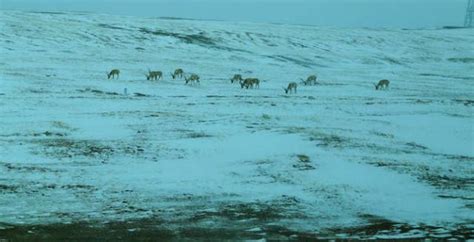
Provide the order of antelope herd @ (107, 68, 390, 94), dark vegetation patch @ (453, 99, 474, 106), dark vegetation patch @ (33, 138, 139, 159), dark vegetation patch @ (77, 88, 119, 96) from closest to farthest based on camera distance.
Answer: dark vegetation patch @ (33, 138, 139, 159)
dark vegetation patch @ (77, 88, 119, 96)
dark vegetation patch @ (453, 99, 474, 106)
antelope herd @ (107, 68, 390, 94)

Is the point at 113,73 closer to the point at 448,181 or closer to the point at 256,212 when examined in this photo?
the point at 448,181

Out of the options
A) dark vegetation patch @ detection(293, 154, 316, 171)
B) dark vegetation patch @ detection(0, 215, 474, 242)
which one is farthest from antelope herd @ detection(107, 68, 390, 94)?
dark vegetation patch @ detection(0, 215, 474, 242)

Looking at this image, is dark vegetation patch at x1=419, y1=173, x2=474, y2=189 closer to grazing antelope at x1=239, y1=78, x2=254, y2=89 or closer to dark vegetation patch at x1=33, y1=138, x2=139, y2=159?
dark vegetation patch at x1=33, y1=138, x2=139, y2=159

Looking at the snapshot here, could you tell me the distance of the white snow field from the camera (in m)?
12.4

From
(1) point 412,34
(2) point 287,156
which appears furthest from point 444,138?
(1) point 412,34

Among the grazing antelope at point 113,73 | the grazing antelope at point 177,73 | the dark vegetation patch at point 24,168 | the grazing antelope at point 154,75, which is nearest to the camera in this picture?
the dark vegetation patch at point 24,168

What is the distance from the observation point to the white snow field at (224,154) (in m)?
12.4

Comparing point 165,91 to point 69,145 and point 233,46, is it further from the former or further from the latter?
point 233,46

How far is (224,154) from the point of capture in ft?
62.4

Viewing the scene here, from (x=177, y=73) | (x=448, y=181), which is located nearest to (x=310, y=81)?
(x=177, y=73)

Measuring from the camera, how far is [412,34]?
86.9m

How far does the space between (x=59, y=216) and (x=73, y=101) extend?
16495mm

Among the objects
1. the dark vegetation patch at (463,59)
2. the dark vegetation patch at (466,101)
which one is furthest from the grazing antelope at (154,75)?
the dark vegetation patch at (463,59)

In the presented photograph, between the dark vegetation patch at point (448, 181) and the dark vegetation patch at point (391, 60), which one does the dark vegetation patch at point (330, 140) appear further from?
the dark vegetation patch at point (391, 60)
